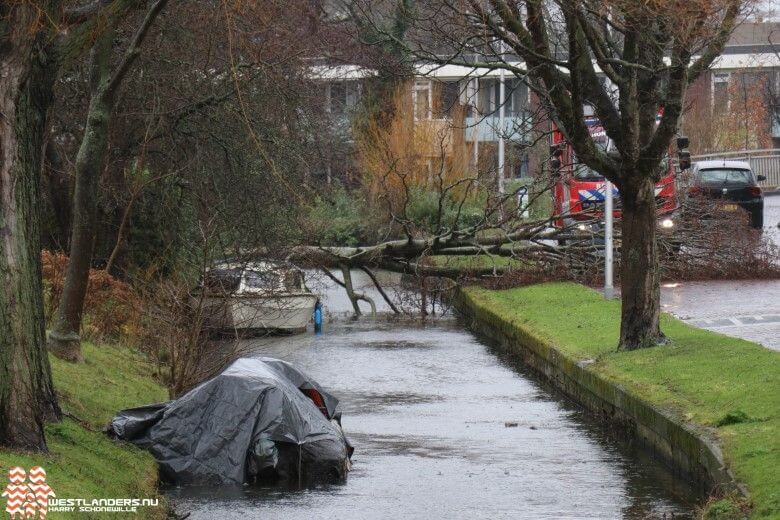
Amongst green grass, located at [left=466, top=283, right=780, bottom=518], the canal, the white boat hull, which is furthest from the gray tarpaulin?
the white boat hull

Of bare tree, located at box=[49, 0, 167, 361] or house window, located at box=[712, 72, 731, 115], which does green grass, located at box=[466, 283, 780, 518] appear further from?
house window, located at box=[712, 72, 731, 115]

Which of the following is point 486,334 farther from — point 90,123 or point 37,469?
point 37,469

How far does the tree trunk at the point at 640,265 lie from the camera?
15252 millimetres

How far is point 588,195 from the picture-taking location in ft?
98.4

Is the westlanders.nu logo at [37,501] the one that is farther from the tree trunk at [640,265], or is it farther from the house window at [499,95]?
the house window at [499,95]

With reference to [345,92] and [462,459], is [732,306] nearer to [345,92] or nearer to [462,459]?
[462,459]

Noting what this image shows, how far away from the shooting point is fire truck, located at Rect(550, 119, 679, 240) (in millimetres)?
25609

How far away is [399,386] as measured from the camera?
733 inches

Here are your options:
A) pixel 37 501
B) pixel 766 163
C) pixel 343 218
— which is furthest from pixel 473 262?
pixel 766 163

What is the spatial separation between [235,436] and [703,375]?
4730 millimetres

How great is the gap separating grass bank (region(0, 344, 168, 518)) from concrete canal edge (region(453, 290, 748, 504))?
4.11 m

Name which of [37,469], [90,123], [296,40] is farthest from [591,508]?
[296,40]

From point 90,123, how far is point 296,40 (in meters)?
8.08

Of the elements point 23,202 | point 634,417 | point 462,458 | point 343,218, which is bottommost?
point 462,458
